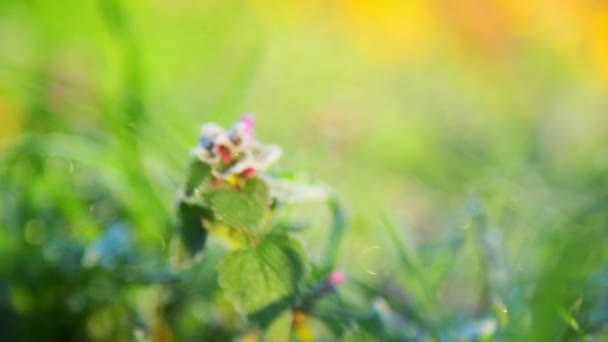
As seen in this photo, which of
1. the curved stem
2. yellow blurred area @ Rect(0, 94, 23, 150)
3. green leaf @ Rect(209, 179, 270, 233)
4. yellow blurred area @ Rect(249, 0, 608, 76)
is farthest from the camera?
yellow blurred area @ Rect(249, 0, 608, 76)

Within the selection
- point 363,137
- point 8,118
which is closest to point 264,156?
point 8,118

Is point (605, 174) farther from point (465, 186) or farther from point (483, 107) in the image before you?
point (483, 107)

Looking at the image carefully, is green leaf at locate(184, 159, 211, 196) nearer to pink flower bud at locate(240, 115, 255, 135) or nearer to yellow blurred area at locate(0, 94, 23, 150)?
pink flower bud at locate(240, 115, 255, 135)

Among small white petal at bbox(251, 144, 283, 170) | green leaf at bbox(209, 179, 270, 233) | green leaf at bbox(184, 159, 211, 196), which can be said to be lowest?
green leaf at bbox(209, 179, 270, 233)

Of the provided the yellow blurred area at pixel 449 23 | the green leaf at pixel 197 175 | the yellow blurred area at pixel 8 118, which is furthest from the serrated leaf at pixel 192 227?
the yellow blurred area at pixel 449 23

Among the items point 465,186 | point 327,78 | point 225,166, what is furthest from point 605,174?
point 327,78

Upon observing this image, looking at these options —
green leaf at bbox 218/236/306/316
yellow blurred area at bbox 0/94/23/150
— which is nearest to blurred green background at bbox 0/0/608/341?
yellow blurred area at bbox 0/94/23/150

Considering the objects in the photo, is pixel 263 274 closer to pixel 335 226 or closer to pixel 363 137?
pixel 335 226
